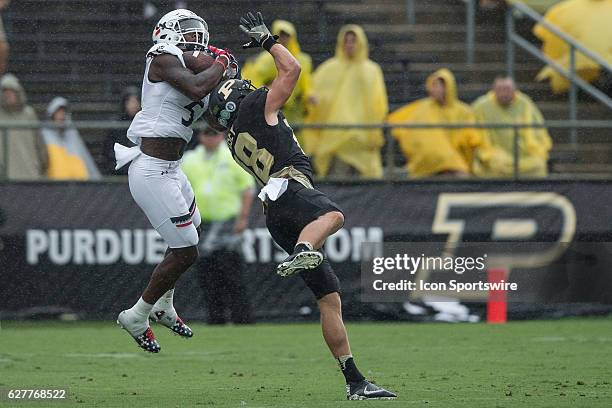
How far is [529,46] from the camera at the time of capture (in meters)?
20.0

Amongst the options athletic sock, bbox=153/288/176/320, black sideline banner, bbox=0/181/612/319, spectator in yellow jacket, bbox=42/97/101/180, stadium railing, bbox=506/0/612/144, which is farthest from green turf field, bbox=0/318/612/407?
stadium railing, bbox=506/0/612/144

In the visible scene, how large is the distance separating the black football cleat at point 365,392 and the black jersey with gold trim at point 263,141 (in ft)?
4.86

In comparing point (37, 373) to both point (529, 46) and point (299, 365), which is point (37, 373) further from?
point (529, 46)

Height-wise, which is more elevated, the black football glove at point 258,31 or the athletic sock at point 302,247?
the black football glove at point 258,31

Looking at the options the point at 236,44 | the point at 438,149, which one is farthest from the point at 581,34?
the point at 236,44

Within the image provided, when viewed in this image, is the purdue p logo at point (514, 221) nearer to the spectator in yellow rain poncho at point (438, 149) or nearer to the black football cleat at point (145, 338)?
the spectator in yellow rain poncho at point (438, 149)

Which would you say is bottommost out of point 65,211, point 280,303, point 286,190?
point 280,303

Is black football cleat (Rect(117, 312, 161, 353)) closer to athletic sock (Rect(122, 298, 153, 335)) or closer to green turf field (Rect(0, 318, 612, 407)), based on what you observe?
athletic sock (Rect(122, 298, 153, 335))

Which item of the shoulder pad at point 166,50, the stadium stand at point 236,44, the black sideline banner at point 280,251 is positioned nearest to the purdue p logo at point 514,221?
the black sideline banner at point 280,251

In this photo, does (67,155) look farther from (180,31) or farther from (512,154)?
(180,31)

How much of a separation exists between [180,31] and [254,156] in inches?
51.8

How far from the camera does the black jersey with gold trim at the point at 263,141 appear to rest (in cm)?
966

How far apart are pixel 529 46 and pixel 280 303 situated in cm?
626

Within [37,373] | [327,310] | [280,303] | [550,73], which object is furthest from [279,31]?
[327,310]
